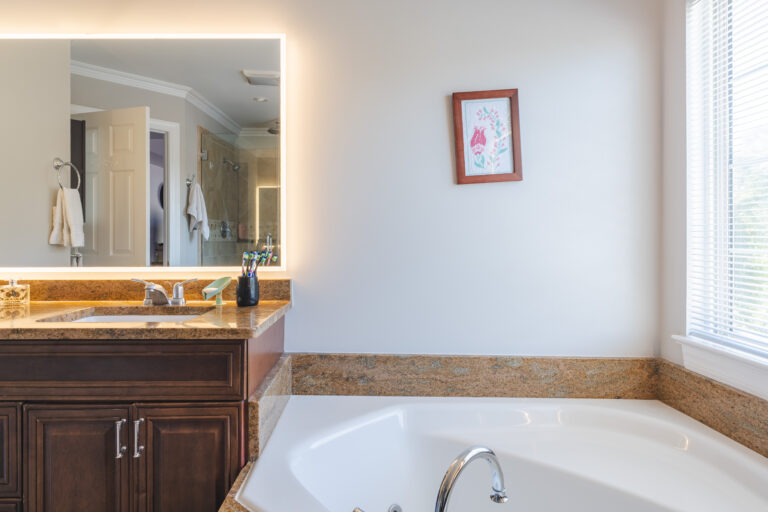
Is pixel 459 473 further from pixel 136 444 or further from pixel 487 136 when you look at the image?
pixel 487 136

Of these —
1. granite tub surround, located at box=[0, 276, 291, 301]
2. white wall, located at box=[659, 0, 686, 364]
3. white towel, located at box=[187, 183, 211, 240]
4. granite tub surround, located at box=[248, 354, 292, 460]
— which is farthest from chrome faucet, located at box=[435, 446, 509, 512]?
white towel, located at box=[187, 183, 211, 240]

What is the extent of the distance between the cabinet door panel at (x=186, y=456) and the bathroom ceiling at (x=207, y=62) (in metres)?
1.15

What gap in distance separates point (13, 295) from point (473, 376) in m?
1.72

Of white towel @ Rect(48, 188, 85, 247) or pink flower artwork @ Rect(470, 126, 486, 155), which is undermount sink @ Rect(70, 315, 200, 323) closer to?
white towel @ Rect(48, 188, 85, 247)

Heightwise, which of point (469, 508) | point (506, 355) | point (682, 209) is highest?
point (682, 209)

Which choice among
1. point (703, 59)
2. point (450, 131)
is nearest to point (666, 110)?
point (703, 59)

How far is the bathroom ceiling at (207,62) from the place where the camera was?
1877 millimetres

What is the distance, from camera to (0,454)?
1.31 metres

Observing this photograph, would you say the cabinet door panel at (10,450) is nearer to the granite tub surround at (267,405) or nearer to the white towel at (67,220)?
the granite tub surround at (267,405)

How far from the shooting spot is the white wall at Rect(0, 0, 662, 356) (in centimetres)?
186

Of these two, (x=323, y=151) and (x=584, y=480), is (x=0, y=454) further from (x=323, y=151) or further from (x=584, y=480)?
(x=584, y=480)

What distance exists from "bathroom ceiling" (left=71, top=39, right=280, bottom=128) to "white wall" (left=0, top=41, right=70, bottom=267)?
153mm

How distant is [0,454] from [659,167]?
2463 mm

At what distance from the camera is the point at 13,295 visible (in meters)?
1.62
